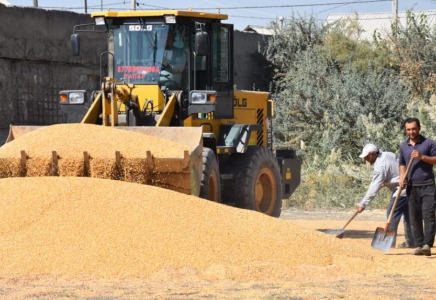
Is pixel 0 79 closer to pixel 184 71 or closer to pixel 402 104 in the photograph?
pixel 184 71

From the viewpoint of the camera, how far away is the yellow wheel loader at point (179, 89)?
12883 mm

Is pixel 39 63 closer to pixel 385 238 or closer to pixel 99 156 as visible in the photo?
pixel 99 156

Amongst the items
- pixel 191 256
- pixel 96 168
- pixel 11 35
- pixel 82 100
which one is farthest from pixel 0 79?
pixel 191 256

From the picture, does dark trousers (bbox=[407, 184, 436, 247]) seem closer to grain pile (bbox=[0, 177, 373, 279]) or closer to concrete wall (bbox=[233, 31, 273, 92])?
grain pile (bbox=[0, 177, 373, 279])

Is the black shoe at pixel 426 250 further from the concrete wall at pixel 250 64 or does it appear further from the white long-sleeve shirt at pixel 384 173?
the concrete wall at pixel 250 64

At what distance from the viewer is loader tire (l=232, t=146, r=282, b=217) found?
13430mm

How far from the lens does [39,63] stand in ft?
64.1

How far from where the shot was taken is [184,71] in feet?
43.7

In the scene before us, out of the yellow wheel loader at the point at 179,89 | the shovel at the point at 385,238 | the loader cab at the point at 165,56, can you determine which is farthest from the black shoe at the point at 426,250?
the loader cab at the point at 165,56

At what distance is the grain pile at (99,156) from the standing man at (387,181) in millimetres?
2462

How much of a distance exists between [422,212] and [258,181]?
3.80 metres

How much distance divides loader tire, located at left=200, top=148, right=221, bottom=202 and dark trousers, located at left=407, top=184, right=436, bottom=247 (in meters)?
2.59

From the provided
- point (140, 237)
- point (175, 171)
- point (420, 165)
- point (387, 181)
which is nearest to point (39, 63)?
point (175, 171)

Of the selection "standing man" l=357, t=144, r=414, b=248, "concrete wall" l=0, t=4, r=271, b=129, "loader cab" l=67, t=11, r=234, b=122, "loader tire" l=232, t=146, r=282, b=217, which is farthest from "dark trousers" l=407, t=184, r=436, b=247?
"concrete wall" l=0, t=4, r=271, b=129
